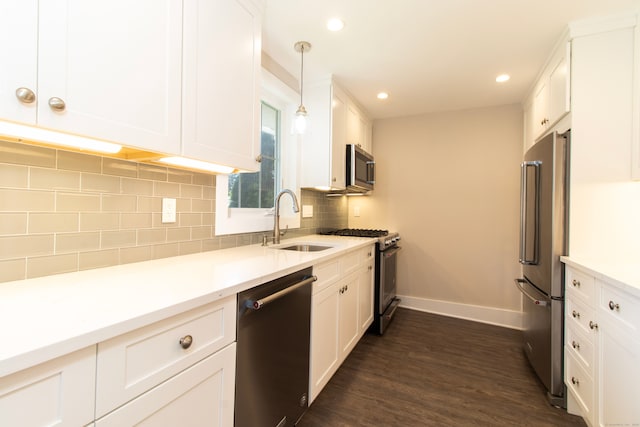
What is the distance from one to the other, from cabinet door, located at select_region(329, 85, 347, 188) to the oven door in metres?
0.84

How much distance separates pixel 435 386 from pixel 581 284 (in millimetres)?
1100

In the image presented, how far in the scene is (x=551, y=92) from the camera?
210 centimetres

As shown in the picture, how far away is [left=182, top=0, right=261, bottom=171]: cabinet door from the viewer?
1188 mm

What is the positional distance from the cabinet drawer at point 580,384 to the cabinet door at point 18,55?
254cm

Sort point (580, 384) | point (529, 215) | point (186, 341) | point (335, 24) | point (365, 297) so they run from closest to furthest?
point (186, 341) → point (580, 384) → point (335, 24) → point (529, 215) → point (365, 297)

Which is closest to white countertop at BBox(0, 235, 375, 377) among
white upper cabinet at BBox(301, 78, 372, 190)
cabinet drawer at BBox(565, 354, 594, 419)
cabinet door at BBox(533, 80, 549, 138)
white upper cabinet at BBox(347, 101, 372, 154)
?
white upper cabinet at BBox(301, 78, 372, 190)

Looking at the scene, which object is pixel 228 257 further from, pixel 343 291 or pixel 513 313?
pixel 513 313

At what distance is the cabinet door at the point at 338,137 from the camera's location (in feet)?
8.39

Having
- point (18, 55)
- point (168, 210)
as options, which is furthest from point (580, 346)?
point (18, 55)

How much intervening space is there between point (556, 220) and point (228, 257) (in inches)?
78.8

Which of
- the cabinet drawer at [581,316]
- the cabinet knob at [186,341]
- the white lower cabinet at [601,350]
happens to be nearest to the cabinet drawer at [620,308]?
the white lower cabinet at [601,350]

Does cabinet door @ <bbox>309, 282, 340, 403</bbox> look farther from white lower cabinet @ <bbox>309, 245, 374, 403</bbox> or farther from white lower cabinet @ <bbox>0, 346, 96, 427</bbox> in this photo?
white lower cabinet @ <bbox>0, 346, 96, 427</bbox>

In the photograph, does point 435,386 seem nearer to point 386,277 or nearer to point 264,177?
point 386,277

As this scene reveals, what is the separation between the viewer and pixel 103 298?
0.80 meters
